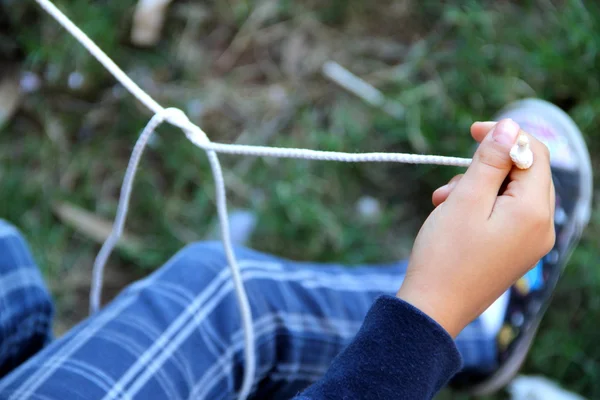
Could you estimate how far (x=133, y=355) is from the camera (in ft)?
2.36

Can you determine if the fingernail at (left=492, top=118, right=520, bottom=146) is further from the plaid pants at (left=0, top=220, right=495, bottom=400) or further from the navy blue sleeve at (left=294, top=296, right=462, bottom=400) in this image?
the plaid pants at (left=0, top=220, right=495, bottom=400)

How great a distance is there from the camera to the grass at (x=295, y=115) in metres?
1.17

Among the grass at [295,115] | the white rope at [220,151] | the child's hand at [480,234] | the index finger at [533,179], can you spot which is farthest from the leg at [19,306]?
the index finger at [533,179]

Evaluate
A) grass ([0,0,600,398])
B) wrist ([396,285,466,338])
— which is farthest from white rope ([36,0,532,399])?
grass ([0,0,600,398])

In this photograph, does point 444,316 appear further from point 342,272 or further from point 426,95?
point 426,95

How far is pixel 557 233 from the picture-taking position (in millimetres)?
1078

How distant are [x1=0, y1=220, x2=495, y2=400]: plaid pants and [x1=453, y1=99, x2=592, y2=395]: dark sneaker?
30 cm

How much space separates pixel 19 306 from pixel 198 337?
25 centimetres

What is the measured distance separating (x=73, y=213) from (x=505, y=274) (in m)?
0.96

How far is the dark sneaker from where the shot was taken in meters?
1.04

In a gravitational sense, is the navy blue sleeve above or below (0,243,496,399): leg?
above

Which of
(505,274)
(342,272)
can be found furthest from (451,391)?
(505,274)

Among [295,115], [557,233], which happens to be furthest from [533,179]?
[295,115]

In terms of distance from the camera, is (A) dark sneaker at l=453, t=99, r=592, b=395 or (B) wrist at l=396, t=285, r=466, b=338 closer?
(B) wrist at l=396, t=285, r=466, b=338
